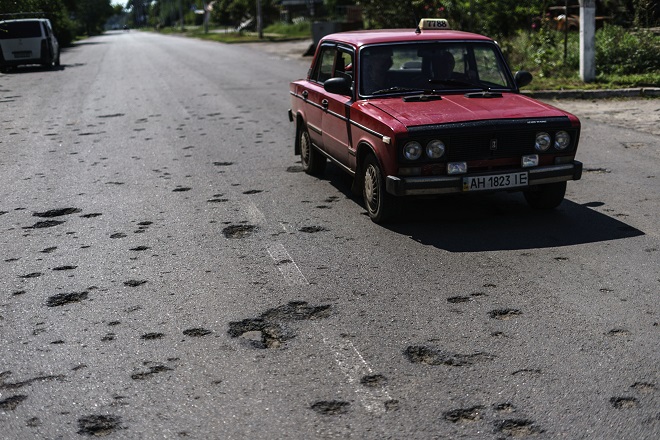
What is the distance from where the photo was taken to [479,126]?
6.68m

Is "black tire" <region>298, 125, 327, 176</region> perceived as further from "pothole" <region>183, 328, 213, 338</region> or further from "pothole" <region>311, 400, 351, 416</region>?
"pothole" <region>311, 400, 351, 416</region>

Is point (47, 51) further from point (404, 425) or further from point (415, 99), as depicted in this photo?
point (404, 425)

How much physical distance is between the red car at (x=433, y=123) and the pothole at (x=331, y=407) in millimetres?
2944

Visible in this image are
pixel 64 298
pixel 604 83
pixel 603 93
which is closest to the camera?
pixel 64 298

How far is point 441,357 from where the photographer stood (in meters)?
4.35

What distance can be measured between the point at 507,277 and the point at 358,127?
7.56 ft

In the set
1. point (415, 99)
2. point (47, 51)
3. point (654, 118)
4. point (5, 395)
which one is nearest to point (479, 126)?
point (415, 99)

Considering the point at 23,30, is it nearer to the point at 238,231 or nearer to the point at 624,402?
the point at 238,231

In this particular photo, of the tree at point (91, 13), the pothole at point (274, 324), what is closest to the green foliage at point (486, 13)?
the pothole at point (274, 324)

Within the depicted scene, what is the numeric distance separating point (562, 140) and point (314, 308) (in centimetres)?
289

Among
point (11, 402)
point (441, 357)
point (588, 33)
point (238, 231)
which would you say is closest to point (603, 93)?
point (588, 33)

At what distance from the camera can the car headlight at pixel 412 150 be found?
6609 millimetres

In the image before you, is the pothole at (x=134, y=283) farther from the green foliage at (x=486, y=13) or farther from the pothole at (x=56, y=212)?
the green foliage at (x=486, y=13)

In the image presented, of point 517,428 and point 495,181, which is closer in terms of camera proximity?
point 517,428
